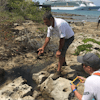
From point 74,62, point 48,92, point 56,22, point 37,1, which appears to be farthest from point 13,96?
point 37,1

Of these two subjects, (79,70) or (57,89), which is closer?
(57,89)

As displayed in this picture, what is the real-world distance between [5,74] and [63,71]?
7.01ft

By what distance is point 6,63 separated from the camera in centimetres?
441

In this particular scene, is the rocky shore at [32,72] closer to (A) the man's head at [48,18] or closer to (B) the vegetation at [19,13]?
(A) the man's head at [48,18]

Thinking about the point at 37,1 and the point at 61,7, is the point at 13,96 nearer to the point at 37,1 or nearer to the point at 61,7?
the point at 37,1

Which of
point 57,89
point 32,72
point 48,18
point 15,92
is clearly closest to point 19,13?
point 32,72

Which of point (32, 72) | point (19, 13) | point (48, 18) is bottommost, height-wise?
point (32, 72)

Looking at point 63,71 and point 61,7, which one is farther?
point 61,7

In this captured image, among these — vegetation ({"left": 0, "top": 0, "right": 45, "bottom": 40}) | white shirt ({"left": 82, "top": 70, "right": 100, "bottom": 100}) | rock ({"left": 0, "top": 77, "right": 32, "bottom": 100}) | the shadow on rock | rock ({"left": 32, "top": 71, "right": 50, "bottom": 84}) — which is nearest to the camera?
white shirt ({"left": 82, "top": 70, "right": 100, "bottom": 100})

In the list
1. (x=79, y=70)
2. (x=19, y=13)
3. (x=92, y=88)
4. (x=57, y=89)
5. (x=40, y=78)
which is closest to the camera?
(x=92, y=88)

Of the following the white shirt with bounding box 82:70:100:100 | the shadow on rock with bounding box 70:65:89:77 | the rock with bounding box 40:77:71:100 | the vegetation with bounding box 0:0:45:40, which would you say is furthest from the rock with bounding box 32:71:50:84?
the vegetation with bounding box 0:0:45:40

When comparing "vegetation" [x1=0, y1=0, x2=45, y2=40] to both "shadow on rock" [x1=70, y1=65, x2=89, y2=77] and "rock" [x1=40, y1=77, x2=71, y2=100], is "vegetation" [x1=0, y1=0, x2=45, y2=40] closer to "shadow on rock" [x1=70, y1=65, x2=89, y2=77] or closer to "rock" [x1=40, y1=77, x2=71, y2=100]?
"shadow on rock" [x1=70, y1=65, x2=89, y2=77]

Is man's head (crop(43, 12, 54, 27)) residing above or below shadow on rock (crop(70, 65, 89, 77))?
above

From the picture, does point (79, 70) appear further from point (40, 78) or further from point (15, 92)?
point (15, 92)
